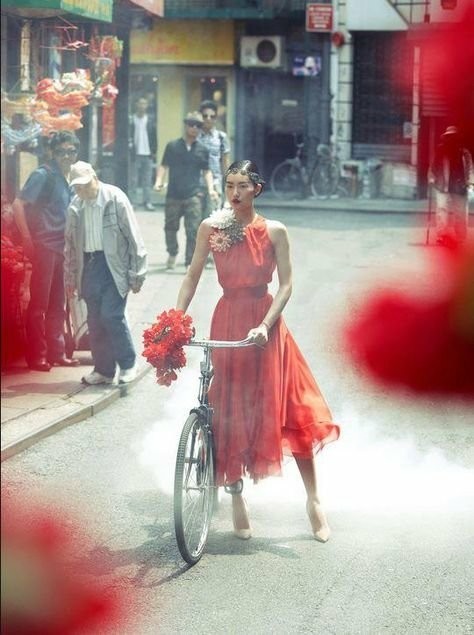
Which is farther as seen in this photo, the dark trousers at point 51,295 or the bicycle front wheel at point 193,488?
the dark trousers at point 51,295

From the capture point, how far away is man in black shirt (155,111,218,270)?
9.84 m

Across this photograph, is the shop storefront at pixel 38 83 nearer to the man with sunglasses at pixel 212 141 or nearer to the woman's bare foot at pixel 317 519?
the man with sunglasses at pixel 212 141

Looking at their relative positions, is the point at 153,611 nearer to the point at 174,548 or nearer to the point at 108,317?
the point at 174,548

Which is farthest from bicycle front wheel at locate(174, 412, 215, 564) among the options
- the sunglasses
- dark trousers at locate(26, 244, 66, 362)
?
the sunglasses

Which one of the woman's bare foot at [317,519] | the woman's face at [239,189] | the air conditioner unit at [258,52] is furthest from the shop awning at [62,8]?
the air conditioner unit at [258,52]

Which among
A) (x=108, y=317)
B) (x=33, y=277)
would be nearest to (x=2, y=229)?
(x=33, y=277)

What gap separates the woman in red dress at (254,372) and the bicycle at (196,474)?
0.08m

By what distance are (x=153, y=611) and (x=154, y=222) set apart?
11.7 meters

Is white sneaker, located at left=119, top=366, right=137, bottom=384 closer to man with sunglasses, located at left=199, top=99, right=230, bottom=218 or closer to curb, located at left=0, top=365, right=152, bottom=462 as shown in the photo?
curb, located at left=0, top=365, right=152, bottom=462

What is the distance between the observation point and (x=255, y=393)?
155 inches

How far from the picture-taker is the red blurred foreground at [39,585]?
4.42 feet

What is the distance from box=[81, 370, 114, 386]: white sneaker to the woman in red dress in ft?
8.28

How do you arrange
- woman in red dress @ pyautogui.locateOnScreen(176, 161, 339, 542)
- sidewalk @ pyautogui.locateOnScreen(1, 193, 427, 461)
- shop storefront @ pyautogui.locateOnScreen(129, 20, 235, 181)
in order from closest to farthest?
woman in red dress @ pyautogui.locateOnScreen(176, 161, 339, 542) < sidewalk @ pyautogui.locateOnScreen(1, 193, 427, 461) < shop storefront @ pyautogui.locateOnScreen(129, 20, 235, 181)

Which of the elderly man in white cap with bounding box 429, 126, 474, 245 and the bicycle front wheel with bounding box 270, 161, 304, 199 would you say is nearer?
the elderly man in white cap with bounding box 429, 126, 474, 245
